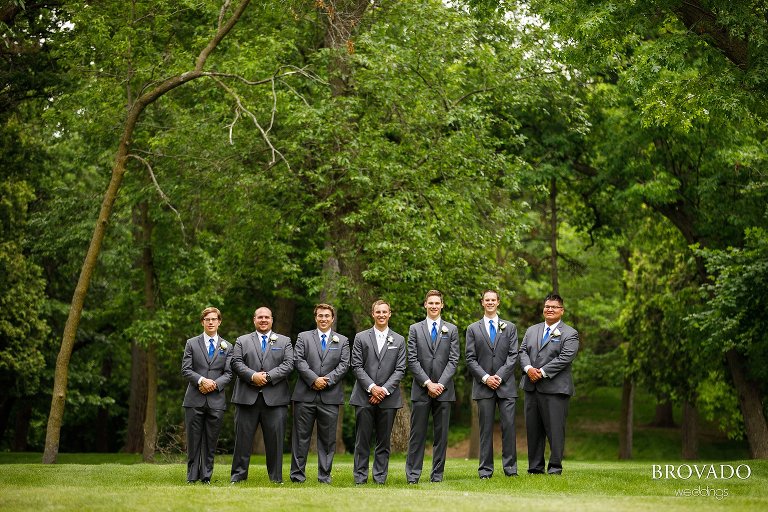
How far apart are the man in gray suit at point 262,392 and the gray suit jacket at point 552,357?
3134 mm

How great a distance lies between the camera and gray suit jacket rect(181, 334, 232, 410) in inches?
465

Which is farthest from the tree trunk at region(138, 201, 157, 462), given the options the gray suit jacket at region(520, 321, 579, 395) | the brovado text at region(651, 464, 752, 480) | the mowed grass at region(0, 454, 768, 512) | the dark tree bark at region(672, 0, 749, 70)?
the dark tree bark at region(672, 0, 749, 70)

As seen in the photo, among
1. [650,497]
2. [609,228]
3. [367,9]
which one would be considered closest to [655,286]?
[609,228]

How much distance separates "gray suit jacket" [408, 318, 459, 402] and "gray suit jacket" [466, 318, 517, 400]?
365 millimetres

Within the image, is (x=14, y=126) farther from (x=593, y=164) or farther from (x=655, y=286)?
(x=655, y=286)

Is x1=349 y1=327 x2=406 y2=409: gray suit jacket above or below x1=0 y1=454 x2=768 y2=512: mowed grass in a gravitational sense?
above

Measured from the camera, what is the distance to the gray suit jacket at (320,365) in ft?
38.4

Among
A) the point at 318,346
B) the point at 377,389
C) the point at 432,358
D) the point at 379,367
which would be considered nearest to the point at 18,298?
the point at 318,346

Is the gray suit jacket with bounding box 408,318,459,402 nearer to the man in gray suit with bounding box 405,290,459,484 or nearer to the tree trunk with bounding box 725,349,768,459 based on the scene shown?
the man in gray suit with bounding box 405,290,459,484

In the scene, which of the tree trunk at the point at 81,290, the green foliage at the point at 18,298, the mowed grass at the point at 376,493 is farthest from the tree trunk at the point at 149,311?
the mowed grass at the point at 376,493

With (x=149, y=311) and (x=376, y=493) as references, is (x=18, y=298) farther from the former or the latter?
(x=376, y=493)

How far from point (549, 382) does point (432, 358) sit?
160cm

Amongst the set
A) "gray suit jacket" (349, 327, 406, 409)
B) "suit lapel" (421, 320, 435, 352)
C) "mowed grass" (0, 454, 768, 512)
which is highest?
"suit lapel" (421, 320, 435, 352)

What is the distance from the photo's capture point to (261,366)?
38.9 feet
